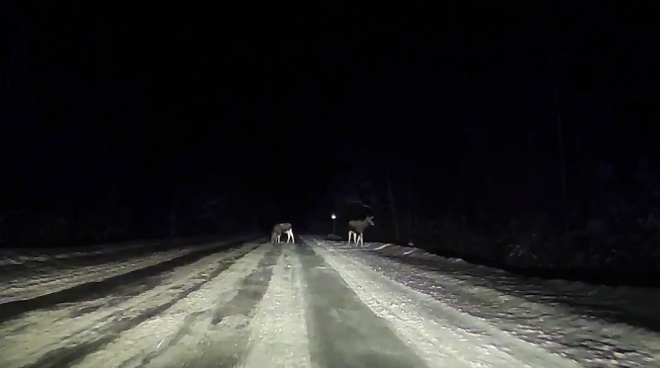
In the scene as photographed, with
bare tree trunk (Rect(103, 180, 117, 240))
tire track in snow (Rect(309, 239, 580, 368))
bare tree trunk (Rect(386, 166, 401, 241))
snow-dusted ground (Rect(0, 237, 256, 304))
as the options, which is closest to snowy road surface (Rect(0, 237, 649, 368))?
tire track in snow (Rect(309, 239, 580, 368))

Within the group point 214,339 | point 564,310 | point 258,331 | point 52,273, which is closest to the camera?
point 214,339

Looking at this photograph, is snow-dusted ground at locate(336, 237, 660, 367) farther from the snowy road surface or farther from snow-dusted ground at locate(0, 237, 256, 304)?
snow-dusted ground at locate(0, 237, 256, 304)

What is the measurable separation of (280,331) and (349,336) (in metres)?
1.17

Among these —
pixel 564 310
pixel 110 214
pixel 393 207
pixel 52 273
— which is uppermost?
pixel 393 207

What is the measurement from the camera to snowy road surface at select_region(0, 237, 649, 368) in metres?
7.28

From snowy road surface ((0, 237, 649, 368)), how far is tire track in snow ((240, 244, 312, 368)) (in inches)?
0.6

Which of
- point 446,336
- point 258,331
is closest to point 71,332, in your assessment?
point 258,331

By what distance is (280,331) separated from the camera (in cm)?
900

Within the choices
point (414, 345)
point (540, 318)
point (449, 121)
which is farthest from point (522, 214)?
point (414, 345)

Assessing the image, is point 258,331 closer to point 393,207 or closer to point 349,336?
point 349,336

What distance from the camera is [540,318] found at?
33.1ft

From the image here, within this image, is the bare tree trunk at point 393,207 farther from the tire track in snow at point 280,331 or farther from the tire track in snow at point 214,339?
the tire track in snow at point 214,339

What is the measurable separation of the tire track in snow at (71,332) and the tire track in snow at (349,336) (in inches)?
123

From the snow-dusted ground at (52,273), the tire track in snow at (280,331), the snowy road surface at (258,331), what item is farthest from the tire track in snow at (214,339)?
the snow-dusted ground at (52,273)
